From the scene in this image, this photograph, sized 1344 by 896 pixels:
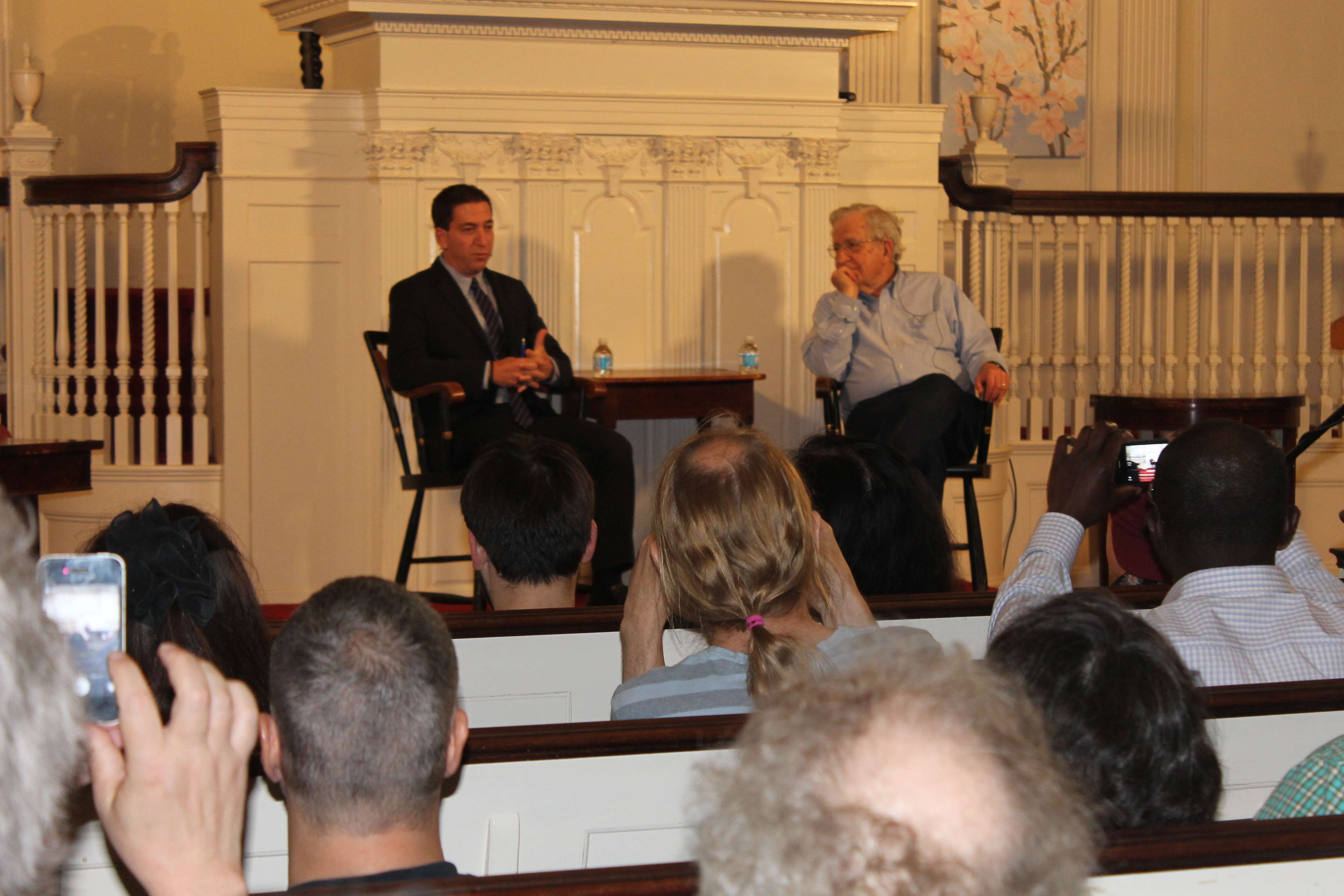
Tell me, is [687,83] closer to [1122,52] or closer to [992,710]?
[1122,52]

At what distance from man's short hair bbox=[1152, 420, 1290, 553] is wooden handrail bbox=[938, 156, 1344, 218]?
3.56 meters

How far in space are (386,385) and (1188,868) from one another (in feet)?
11.6

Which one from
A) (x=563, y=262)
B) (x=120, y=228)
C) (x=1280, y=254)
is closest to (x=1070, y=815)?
(x=563, y=262)

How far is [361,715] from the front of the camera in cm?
107

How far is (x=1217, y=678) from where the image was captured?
1754mm

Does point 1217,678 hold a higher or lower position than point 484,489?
lower

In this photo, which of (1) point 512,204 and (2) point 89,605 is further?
(1) point 512,204

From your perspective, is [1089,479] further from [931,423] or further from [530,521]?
[931,423]

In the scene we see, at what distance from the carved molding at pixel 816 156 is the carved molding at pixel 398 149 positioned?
1329 mm

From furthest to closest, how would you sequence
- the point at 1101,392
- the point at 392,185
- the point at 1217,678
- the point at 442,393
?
1. the point at 1101,392
2. the point at 392,185
3. the point at 442,393
4. the point at 1217,678

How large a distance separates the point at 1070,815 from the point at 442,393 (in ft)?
11.5

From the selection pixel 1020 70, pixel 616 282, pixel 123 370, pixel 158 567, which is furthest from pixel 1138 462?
pixel 1020 70

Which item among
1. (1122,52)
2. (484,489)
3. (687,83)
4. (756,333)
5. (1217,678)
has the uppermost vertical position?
(1122,52)

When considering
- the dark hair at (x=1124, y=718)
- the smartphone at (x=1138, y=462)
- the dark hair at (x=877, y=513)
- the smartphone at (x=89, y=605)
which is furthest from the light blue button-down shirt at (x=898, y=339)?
the smartphone at (x=89, y=605)
